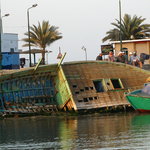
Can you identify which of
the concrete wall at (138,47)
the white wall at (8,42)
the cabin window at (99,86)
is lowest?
the cabin window at (99,86)

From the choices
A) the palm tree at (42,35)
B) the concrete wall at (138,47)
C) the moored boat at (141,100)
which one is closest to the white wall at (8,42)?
the palm tree at (42,35)

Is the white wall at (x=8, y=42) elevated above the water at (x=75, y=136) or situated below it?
above

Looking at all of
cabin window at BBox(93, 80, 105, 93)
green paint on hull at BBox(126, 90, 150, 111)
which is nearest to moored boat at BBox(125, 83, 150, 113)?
green paint on hull at BBox(126, 90, 150, 111)

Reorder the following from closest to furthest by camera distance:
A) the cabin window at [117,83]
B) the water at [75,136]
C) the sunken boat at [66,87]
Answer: the water at [75,136]
the sunken boat at [66,87]
the cabin window at [117,83]

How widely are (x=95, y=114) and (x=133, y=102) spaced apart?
2566 mm

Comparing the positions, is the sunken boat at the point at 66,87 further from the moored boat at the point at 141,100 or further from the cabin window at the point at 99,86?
the moored boat at the point at 141,100

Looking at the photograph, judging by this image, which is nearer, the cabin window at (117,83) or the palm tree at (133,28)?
the cabin window at (117,83)

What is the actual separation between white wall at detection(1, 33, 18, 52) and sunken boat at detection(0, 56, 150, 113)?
37954mm

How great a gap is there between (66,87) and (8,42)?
40346 millimetres

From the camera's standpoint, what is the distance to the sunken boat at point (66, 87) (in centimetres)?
2555

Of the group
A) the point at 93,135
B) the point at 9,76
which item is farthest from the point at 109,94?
the point at 93,135

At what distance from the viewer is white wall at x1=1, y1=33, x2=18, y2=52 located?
211 ft

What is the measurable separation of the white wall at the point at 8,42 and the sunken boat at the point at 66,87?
38.0 m

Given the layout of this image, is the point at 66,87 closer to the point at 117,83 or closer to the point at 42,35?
the point at 117,83
